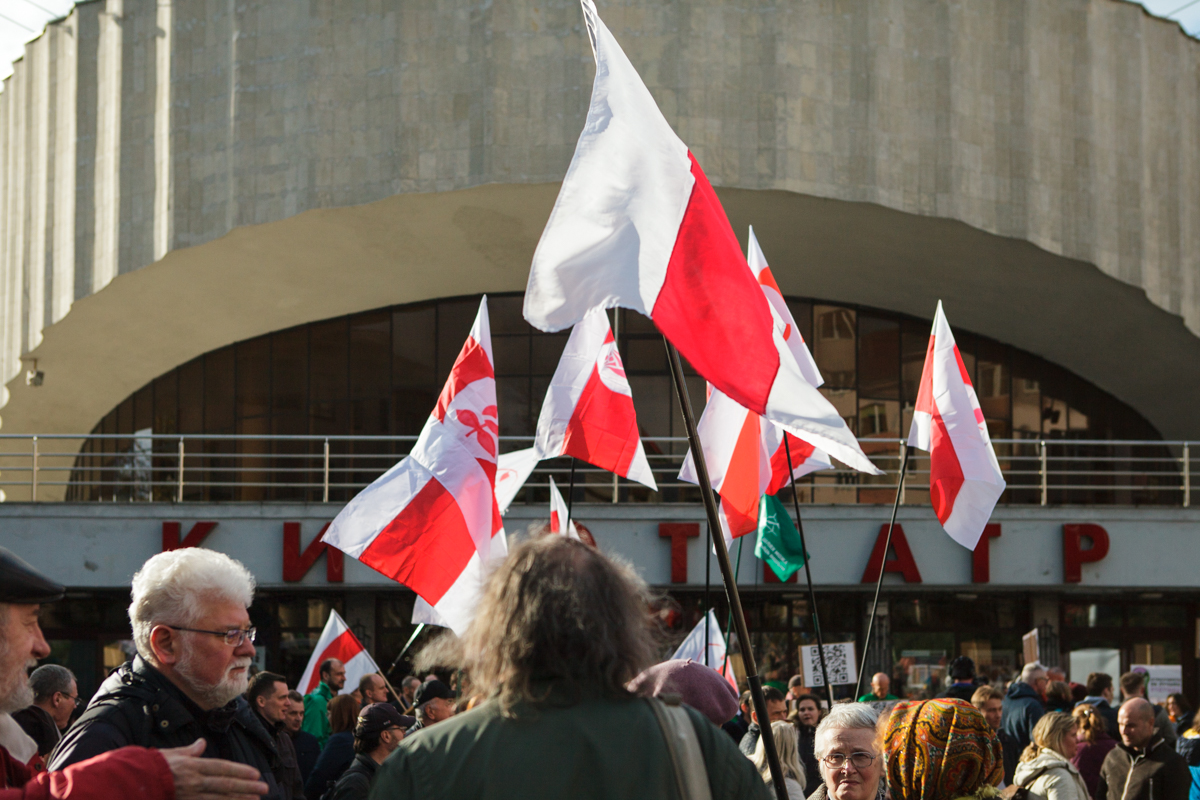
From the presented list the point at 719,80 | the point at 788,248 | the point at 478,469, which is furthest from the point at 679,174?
the point at 788,248

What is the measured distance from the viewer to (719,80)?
60.1ft

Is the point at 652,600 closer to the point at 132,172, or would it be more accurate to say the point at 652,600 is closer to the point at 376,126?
the point at 376,126

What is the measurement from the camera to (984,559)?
17.4 meters

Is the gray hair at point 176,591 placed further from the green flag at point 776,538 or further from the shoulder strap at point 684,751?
the green flag at point 776,538

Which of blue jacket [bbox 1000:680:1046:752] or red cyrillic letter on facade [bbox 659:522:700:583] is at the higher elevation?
red cyrillic letter on facade [bbox 659:522:700:583]

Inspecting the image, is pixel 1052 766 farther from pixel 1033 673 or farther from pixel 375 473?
pixel 375 473

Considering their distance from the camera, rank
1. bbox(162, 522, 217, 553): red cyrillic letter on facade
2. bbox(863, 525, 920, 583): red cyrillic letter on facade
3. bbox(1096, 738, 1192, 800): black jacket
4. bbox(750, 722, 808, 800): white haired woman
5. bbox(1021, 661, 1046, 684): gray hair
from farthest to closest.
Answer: bbox(863, 525, 920, 583): red cyrillic letter on facade < bbox(162, 522, 217, 553): red cyrillic letter on facade < bbox(1021, 661, 1046, 684): gray hair < bbox(1096, 738, 1192, 800): black jacket < bbox(750, 722, 808, 800): white haired woman

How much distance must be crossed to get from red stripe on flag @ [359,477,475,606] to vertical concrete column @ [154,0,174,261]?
13.4 m

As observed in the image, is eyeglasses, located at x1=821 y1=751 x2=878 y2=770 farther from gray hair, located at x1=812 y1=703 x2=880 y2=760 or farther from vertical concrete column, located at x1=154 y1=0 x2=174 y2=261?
vertical concrete column, located at x1=154 y1=0 x2=174 y2=261

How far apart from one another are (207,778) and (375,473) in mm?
19841

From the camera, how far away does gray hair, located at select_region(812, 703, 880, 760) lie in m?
4.02

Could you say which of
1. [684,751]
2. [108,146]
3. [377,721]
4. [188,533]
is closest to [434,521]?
[377,721]

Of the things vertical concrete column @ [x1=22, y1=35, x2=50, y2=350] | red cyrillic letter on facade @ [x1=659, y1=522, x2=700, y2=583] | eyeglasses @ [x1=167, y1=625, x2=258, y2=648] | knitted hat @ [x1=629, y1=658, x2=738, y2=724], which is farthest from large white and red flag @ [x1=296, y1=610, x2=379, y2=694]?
vertical concrete column @ [x1=22, y1=35, x2=50, y2=350]

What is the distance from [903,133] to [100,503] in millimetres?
12385
